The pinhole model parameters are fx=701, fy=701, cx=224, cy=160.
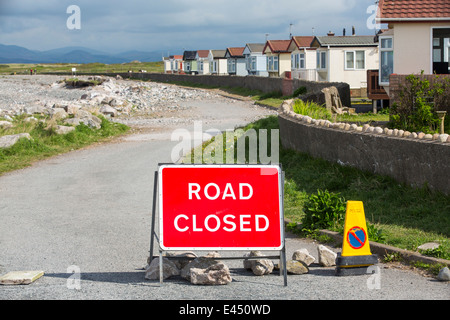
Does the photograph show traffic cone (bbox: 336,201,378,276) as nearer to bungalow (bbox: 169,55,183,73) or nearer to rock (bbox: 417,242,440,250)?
rock (bbox: 417,242,440,250)

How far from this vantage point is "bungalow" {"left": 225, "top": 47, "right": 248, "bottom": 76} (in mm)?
98438

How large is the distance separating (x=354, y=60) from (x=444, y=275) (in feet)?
149

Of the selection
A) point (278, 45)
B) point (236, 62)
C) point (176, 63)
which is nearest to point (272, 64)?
point (278, 45)

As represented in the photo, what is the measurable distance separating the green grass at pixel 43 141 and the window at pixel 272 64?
5252 cm

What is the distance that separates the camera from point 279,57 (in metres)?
76.1

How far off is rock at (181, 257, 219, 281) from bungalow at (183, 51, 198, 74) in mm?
117226

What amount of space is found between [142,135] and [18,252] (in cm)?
1608

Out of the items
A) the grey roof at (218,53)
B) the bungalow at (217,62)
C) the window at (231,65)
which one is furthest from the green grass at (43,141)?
the grey roof at (218,53)

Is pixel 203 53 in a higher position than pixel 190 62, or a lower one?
higher

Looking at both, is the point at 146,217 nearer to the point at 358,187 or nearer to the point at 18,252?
the point at 18,252

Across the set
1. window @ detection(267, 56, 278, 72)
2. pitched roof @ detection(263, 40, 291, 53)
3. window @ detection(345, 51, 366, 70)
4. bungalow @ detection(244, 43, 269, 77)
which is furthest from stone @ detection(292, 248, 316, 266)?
bungalow @ detection(244, 43, 269, 77)

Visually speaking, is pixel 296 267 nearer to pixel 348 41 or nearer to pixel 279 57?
pixel 348 41

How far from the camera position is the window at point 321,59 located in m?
52.2

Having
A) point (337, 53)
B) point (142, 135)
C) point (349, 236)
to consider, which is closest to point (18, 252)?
point (349, 236)
